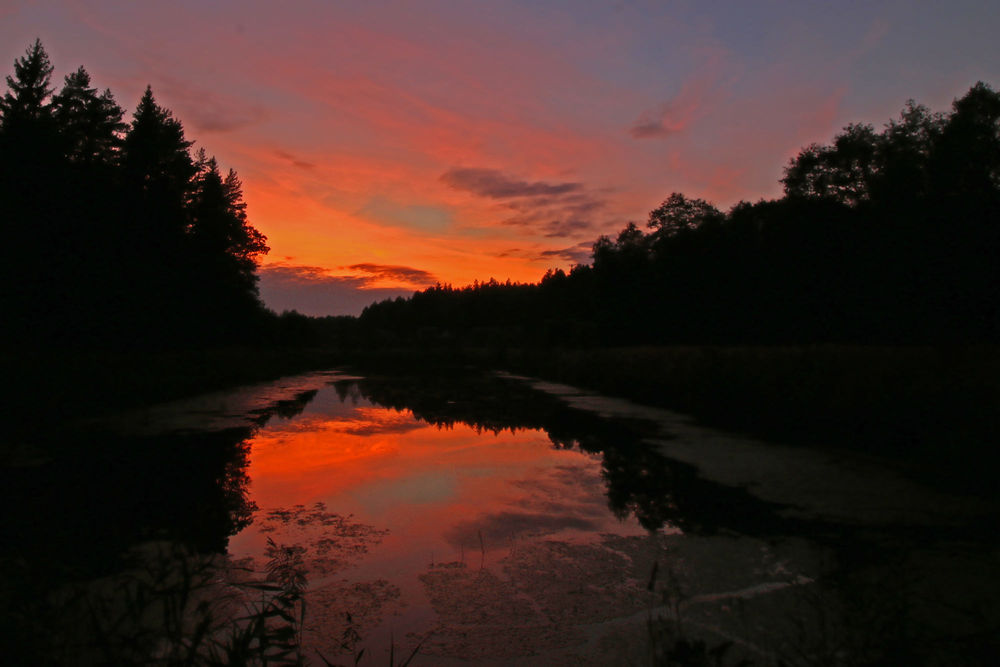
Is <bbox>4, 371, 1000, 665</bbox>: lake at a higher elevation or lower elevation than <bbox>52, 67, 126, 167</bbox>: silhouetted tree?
lower

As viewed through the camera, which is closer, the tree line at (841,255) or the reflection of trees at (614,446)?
the reflection of trees at (614,446)

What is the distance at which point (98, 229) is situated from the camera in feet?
78.9

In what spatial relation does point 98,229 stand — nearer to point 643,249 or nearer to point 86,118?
point 86,118

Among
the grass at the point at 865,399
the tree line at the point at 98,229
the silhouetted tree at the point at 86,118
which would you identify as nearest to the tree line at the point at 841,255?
the grass at the point at 865,399

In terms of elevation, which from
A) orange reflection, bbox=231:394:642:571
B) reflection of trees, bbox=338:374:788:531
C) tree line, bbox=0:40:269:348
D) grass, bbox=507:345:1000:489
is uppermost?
tree line, bbox=0:40:269:348

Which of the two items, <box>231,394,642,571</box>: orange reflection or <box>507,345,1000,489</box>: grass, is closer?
<box>231,394,642,571</box>: orange reflection

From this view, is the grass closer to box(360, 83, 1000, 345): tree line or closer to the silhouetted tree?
box(360, 83, 1000, 345): tree line

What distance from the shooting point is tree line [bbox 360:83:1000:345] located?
891 inches

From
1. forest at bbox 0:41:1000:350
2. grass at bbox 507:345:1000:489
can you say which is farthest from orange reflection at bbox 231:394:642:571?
forest at bbox 0:41:1000:350

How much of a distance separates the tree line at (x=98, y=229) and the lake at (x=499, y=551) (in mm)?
12879

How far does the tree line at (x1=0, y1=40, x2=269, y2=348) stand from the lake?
12.9 m

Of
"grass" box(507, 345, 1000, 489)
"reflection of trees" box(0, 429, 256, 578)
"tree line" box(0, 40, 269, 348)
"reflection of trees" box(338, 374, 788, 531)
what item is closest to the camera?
"reflection of trees" box(0, 429, 256, 578)

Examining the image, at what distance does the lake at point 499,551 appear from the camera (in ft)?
12.1

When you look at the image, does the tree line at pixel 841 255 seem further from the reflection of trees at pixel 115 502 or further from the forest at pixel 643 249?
the reflection of trees at pixel 115 502
